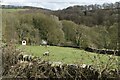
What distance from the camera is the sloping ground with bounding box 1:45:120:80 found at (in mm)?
3450

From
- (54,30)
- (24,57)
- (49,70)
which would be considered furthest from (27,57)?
(54,30)

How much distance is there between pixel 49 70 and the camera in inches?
142

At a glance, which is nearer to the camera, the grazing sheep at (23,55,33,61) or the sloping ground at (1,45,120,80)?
the sloping ground at (1,45,120,80)

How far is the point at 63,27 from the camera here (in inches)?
471

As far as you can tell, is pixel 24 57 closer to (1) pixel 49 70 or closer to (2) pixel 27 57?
(2) pixel 27 57

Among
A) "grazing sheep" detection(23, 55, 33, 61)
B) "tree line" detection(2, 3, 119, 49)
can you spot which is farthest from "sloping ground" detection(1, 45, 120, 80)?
"tree line" detection(2, 3, 119, 49)

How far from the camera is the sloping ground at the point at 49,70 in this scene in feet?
11.3

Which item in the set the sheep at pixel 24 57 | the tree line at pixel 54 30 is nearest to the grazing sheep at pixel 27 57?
the sheep at pixel 24 57

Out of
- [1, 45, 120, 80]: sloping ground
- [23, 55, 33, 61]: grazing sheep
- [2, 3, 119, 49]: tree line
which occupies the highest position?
[2, 3, 119, 49]: tree line

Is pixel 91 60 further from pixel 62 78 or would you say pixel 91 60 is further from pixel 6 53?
pixel 6 53

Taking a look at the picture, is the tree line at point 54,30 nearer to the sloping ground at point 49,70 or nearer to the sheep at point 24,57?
the sheep at point 24,57

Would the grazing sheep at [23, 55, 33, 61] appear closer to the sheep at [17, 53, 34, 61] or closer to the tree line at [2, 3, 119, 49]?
the sheep at [17, 53, 34, 61]

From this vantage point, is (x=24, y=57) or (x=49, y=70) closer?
(x=49, y=70)

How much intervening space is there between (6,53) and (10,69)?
36 centimetres
